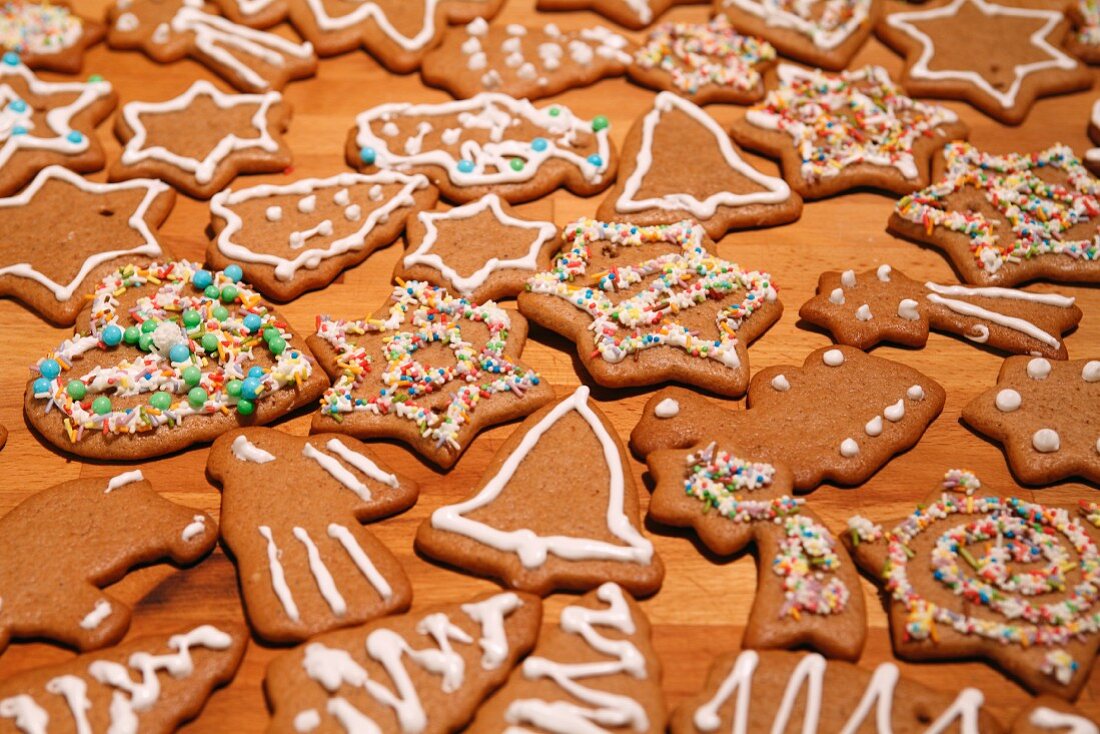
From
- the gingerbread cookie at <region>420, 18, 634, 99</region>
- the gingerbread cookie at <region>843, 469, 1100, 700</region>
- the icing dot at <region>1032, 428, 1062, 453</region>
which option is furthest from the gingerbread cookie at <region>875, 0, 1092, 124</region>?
the gingerbread cookie at <region>843, 469, 1100, 700</region>

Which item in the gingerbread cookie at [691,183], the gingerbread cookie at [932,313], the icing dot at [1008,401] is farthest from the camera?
the gingerbread cookie at [691,183]

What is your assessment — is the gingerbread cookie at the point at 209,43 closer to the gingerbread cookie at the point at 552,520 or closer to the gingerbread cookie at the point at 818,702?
the gingerbread cookie at the point at 552,520

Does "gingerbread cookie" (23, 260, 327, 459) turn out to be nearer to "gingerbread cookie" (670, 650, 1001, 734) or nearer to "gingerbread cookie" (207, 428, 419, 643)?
"gingerbread cookie" (207, 428, 419, 643)

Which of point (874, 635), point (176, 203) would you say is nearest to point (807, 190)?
point (874, 635)

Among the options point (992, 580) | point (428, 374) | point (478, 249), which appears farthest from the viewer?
point (478, 249)

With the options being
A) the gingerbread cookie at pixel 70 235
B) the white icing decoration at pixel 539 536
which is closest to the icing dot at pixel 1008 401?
the white icing decoration at pixel 539 536

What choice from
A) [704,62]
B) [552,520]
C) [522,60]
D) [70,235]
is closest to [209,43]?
[70,235]

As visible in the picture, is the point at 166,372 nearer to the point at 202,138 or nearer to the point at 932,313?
the point at 202,138
